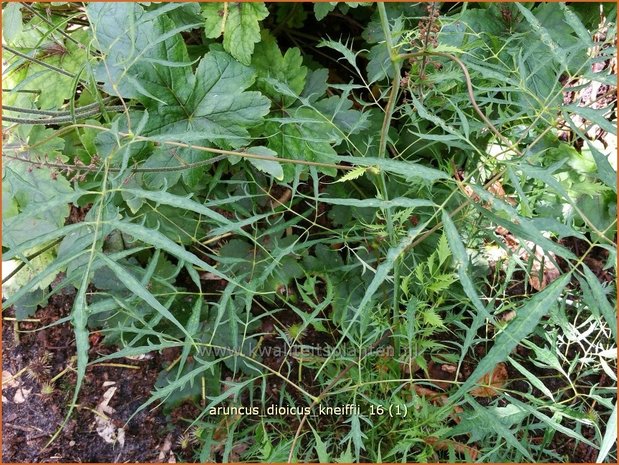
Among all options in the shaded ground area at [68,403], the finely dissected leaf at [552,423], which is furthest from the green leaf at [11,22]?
the finely dissected leaf at [552,423]

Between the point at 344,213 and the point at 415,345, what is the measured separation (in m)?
0.38

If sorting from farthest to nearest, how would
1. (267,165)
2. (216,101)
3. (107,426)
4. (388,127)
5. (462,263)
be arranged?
(107,426), (216,101), (267,165), (388,127), (462,263)

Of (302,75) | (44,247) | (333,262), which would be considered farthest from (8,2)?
(333,262)

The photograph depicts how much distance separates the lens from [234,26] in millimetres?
1235

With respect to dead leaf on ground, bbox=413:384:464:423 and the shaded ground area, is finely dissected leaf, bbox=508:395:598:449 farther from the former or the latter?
the shaded ground area

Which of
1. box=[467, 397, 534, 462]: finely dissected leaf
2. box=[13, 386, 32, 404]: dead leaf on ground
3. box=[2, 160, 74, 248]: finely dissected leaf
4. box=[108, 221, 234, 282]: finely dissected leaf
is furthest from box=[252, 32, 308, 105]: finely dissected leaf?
box=[13, 386, 32, 404]: dead leaf on ground

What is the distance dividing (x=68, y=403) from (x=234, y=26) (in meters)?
1.10

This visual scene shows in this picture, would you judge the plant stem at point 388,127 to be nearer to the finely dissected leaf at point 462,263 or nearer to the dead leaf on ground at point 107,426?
the finely dissected leaf at point 462,263

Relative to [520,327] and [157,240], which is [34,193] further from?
[520,327]

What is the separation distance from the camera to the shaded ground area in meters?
1.54

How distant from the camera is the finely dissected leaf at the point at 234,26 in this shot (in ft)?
4.01

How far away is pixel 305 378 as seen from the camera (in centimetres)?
151

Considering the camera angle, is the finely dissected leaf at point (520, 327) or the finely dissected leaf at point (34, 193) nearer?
the finely dissected leaf at point (520, 327)

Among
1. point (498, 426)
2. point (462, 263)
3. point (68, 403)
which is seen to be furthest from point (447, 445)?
point (68, 403)
